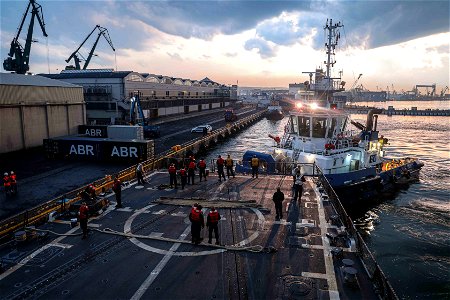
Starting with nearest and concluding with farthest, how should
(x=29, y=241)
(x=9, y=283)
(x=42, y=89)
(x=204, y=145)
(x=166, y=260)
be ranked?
(x=9, y=283) → (x=166, y=260) → (x=29, y=241) → (x=42, y=89) → (x=204, y=145)

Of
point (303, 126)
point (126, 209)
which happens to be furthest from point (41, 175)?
point (303, 126)

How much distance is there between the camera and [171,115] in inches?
3925

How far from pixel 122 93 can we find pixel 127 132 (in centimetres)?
3506

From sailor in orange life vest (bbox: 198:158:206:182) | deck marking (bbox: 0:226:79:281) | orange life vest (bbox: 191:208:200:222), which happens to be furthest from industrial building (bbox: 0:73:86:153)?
orange life vest (bbox: 191:208:200:222)

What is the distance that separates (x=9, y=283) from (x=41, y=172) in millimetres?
23927

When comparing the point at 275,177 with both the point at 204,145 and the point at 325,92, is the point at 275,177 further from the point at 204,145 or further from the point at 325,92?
the point at 204,145

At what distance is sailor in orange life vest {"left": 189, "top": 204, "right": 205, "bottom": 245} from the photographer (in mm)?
14211

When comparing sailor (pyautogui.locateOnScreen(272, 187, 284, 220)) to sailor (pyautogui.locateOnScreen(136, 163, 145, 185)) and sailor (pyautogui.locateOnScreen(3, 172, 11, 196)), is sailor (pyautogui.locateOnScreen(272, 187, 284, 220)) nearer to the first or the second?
sailor (pyautogui.locateOnScreen(136, 163, 145, 185))

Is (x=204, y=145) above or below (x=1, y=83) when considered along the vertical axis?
below

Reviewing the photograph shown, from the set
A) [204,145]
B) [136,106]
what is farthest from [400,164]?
[136,106]

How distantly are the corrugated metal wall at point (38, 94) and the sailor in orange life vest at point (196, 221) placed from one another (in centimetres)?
3787

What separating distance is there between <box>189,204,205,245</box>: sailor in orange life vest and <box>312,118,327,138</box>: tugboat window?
19408mm

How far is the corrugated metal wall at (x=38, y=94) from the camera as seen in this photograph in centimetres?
4021

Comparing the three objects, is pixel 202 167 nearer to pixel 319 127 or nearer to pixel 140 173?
pixel 140 173
